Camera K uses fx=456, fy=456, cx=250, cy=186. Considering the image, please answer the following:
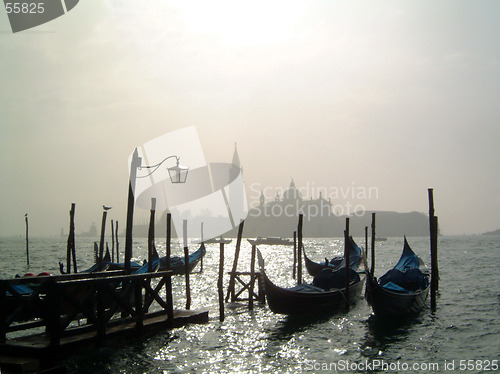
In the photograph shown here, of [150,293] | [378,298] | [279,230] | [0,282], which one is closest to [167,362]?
[150,293]

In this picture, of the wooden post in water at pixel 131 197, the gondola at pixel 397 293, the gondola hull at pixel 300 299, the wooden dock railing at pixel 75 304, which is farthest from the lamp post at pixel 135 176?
the gondola at pixel 397 293

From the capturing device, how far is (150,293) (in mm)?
9969

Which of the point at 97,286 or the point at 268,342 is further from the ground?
the point at 97,286

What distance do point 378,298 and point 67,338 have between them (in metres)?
8.63

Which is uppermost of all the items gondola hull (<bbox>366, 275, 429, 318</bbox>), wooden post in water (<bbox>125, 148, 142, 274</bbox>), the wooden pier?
wooden post in water (<bbox>125, 148, 142, 274</bbox>)

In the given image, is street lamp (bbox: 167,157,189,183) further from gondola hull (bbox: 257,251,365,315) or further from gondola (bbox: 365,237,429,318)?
gondola (bbox: 365,237,429,318)

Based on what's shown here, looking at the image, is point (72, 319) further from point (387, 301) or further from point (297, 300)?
point (387, 301)

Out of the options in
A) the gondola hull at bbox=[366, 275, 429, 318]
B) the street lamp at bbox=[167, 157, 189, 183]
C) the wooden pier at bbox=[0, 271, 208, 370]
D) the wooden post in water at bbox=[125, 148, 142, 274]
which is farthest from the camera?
the gondola hull at bbox=[366, 275, 429, 318]

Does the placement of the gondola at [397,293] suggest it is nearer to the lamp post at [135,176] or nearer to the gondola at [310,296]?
the gondola at [310,296]

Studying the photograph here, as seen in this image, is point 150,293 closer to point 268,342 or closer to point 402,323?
point 268,342

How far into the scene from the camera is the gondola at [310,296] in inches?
516

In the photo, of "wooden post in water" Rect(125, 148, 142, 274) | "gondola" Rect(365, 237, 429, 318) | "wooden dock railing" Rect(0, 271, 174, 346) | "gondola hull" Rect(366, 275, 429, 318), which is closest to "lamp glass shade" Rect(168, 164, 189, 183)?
"wooden post in water" Rect(125, 148, 142, 274)

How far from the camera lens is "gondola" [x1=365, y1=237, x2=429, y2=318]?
13.1m

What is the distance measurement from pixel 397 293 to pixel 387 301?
0.44m
